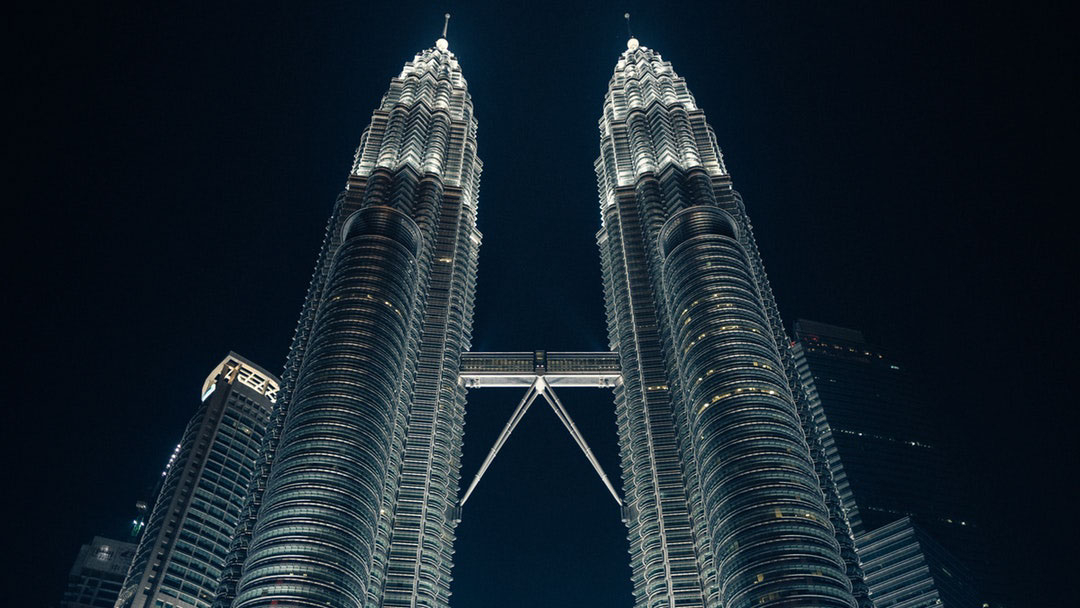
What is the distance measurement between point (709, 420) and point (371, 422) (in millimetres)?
49256

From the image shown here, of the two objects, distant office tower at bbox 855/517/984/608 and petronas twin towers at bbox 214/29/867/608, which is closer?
petronas twin towers at bbox 214/29/867/608

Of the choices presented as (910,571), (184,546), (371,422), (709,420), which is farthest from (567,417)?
(184,546)

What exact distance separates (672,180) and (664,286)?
2972cm

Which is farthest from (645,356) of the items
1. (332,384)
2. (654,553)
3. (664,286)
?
(332,384)

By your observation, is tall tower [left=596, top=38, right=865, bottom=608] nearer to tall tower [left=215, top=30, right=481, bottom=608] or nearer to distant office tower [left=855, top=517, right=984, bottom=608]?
tall tower [left=215, top=30, right=481, bottom=608]

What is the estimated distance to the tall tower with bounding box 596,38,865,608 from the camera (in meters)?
119

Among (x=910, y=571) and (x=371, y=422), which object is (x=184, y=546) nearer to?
(x=371, y=422)

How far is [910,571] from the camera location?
169875 millimetres

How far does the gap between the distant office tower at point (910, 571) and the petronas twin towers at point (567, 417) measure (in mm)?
42972

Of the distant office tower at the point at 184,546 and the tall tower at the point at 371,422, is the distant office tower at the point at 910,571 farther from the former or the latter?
the distant office tower at the point at 184,546

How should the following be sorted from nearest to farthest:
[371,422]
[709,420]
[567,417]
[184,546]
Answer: [709,420]
[371,422]
[184,546]
[567,417]

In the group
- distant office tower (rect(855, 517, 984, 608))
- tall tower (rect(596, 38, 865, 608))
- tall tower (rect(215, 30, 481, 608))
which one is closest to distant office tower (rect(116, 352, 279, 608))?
tall tower (rect(215, 30, 481, 608))

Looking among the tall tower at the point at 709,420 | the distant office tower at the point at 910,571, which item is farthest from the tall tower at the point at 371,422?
the distant office tower at the point at 910,571

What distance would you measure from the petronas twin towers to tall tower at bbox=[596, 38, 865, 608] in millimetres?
327
